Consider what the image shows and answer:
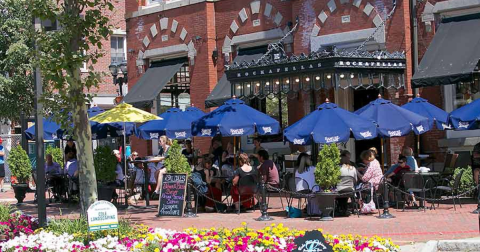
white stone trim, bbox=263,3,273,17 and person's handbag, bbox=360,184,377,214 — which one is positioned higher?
white stone trim, bbox=263,3,273,17

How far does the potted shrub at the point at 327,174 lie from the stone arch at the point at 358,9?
20.1ft

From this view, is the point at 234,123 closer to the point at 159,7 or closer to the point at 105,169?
the point at 105,169

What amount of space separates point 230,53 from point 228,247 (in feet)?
51.1

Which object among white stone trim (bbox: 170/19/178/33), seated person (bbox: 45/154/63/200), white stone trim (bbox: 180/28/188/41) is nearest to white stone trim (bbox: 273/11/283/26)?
white stone trim (bbox: 180/28/188/41)

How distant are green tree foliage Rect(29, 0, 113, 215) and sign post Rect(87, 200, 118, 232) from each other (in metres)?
2.80

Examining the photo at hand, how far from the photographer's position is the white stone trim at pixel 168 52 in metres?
25.7

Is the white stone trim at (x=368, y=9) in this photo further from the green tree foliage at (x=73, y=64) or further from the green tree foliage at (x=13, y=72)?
the green tree foliage at (x=13, y=72)

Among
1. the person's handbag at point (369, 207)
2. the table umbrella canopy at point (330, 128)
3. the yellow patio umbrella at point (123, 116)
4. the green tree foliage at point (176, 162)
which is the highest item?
the yellow patio umbrella at point (123, 116)

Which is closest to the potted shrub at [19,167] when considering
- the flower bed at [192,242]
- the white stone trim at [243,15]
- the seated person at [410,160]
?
the white stone trim at [243,15]

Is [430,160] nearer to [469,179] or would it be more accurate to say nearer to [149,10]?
[469,179]

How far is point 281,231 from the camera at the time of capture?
10148 millimetres

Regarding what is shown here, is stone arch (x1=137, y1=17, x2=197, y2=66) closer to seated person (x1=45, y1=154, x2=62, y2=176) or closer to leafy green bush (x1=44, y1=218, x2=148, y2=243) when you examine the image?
seated person (x1=45, y1=154, x2=62, y2=176)

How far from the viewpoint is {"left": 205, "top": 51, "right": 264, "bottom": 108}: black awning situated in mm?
23109

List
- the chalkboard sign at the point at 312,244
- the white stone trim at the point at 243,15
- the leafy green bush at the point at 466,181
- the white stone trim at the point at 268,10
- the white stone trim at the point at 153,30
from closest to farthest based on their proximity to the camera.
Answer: the chalkboard sign at the point at 312,244 → the leafy green bush at the point at 466,181 → the white stone trim at the point at 268,10 → the white stone trim at the point at 243,15 → the white stone trim at the point at 153,30
